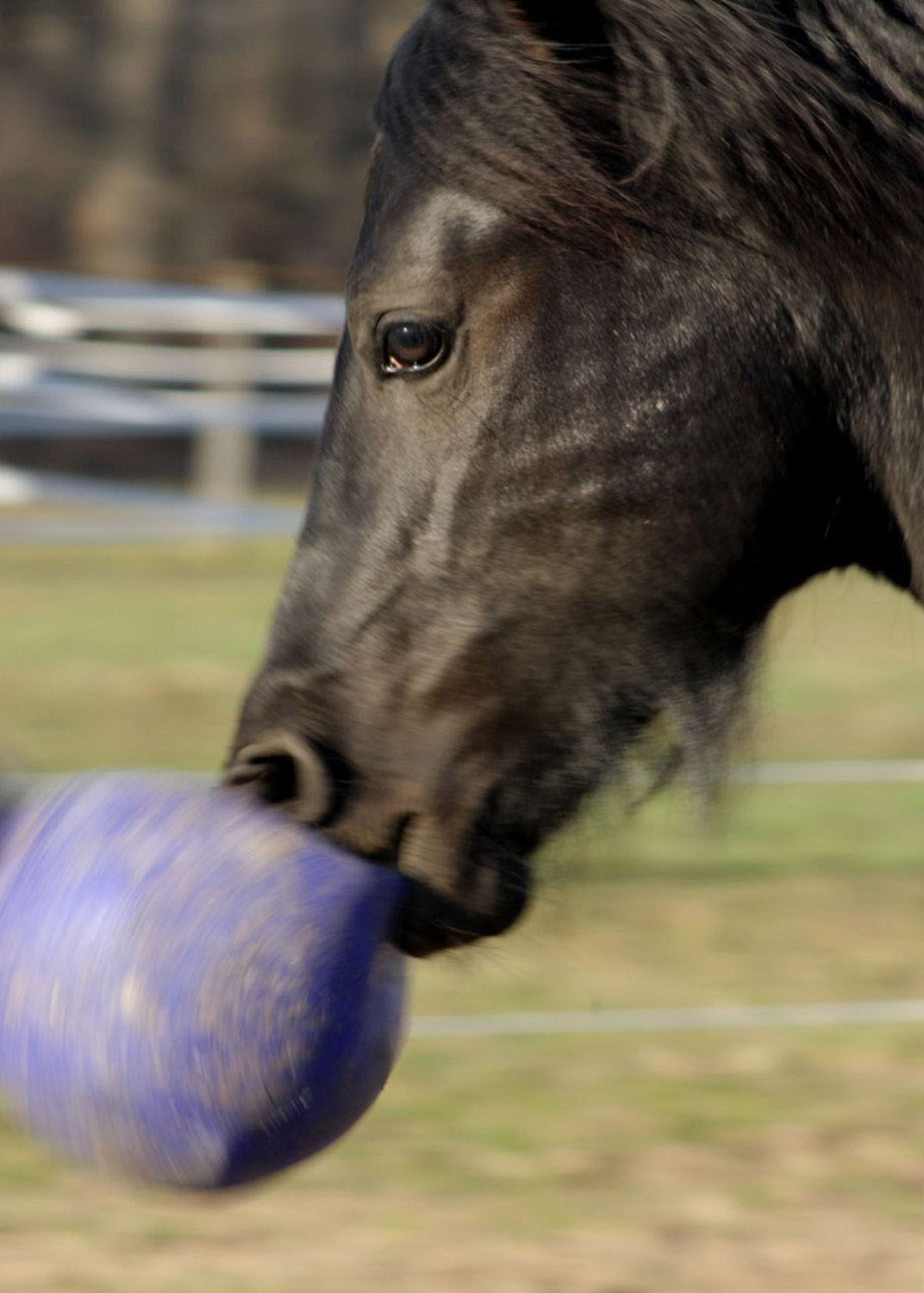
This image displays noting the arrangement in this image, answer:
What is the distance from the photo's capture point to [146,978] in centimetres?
209

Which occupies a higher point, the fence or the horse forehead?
the horse forehead

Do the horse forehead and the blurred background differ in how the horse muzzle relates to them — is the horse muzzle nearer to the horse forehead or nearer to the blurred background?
the blurred background

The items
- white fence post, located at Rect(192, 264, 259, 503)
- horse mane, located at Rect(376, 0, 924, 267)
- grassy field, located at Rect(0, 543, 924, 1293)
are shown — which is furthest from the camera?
white fence post, located at Rect(192, 264, 259, 503)

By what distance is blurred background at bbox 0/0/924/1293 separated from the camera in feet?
10.9

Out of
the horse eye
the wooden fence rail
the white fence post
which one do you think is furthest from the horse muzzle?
the white fence post

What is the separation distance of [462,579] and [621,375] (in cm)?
27

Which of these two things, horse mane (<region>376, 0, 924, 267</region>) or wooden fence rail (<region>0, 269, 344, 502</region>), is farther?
wooden fence rail (<region>0, 269, 344, 502</region>)

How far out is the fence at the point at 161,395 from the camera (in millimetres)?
11328

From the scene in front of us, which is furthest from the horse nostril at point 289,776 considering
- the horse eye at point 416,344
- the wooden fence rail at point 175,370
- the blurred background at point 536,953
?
the wooden fence rail at point 175,370

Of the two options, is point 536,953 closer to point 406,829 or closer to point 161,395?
point 406,829

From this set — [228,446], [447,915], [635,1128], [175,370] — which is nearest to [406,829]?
[447,915]

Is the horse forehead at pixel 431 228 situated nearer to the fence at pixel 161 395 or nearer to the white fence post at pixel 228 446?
the fence at pixel 161 395

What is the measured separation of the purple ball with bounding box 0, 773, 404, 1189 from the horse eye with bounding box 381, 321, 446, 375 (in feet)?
1.60

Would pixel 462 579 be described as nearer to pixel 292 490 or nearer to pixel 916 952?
pixel 916 952
